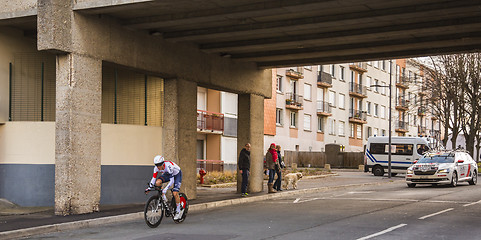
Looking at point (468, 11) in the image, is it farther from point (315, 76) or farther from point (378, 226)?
point (315, 76)

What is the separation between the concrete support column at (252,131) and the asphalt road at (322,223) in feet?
13.2

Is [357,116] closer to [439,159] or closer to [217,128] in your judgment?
[217,128]

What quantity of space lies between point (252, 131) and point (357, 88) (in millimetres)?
48184

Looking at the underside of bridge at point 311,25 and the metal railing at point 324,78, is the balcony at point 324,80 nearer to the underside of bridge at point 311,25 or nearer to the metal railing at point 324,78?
the metal railing at point 324,78

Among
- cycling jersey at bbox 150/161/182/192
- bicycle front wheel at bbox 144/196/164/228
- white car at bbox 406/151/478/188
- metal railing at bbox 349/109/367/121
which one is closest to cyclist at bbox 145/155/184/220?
cycling jersey at bbox 150/161/182/192

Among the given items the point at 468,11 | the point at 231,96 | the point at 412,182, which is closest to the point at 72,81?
the point at 468,11

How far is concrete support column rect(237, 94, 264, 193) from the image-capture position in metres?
23.1

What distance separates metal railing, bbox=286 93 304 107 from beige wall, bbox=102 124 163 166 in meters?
36.9

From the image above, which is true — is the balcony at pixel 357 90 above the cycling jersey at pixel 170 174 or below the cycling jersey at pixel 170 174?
above

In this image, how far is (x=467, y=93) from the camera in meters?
43.5

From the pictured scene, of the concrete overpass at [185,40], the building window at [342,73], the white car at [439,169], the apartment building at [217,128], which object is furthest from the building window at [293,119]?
the concrete overpass at [185,40]

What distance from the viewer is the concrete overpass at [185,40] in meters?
14.7

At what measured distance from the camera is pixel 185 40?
18766mm

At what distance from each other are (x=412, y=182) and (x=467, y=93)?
19059 millimetres
